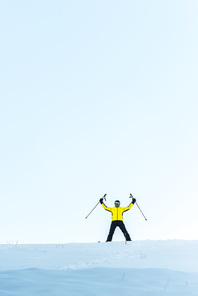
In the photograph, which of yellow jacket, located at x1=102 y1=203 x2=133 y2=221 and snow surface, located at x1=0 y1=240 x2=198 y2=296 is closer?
snow surface, located at x1=0 y1=240 x2=198 y2=296

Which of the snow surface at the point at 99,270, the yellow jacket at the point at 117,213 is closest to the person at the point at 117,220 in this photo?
the yellow jacket at the point at 117,213

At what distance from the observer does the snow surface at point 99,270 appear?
249 inches

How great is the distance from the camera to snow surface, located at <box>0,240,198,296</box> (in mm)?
6328

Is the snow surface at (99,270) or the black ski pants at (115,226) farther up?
the black ski pants at (115,226)

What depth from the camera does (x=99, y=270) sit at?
7.55 meters

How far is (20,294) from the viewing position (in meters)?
5.95

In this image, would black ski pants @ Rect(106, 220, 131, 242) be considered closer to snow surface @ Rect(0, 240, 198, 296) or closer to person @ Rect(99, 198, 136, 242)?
person @ Rect(99, 198, 136, 242)

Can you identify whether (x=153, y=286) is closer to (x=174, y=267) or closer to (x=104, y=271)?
(x=104, y=271)

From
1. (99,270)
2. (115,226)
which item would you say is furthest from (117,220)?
(99,270)

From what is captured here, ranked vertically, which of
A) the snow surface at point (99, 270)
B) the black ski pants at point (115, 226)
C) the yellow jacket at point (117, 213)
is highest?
the yellow jacket at point (117, 213)

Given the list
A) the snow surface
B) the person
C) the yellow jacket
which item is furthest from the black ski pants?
the snow surface

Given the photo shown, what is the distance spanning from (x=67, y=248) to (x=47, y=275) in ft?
11.2

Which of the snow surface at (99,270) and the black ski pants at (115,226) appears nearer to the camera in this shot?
the snow surface at (99,270)

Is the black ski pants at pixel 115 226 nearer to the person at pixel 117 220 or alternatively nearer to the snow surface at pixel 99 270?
the person at pixel 117 220
